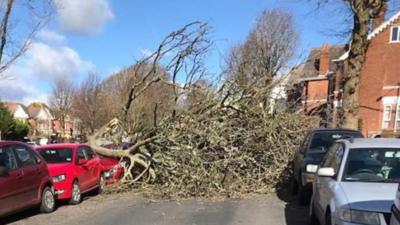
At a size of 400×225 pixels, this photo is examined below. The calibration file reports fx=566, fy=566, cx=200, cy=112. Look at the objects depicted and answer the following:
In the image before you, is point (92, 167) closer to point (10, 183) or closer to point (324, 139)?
point (10, 183)

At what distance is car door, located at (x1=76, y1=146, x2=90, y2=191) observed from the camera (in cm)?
1445

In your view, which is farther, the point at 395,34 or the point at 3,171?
the point at 395,34

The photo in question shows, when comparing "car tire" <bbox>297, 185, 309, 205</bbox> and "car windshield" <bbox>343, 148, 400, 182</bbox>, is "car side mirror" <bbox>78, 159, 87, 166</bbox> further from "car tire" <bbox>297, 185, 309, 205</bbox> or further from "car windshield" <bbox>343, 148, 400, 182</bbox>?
Answer: "car windshield" <bbox>343, 148, 400, 182</bbox>

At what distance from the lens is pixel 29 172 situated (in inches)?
456

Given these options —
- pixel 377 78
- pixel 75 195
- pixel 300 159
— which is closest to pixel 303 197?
pixel 300 159

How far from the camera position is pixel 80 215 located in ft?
39.8

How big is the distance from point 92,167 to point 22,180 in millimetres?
4603

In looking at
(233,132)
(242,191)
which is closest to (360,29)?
(233,132)

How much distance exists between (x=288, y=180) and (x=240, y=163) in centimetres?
161

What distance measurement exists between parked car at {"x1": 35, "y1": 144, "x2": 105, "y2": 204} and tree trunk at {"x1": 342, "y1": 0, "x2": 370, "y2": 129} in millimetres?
10770

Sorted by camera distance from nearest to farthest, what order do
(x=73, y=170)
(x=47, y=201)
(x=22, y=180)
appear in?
(x=22, y=180)
(x=47, y=201)
(x=73, y=170)

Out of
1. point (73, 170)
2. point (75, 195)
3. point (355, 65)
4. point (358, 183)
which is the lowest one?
point (75, 195)

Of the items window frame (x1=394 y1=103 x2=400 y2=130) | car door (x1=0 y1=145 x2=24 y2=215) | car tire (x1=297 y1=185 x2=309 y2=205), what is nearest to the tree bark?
car tire (x1=297 y1=185 x2=309 y2=205)

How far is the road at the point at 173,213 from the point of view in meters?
11.1
